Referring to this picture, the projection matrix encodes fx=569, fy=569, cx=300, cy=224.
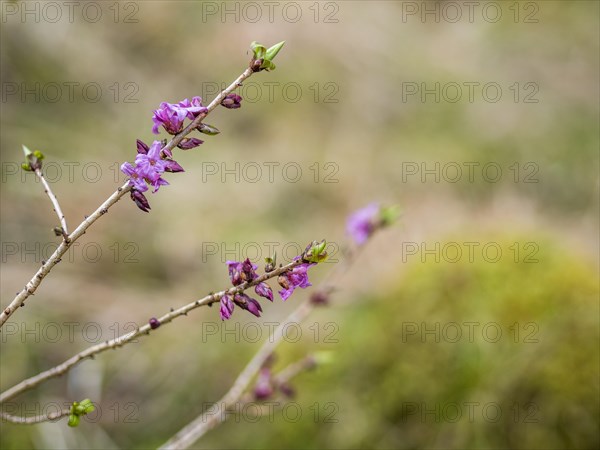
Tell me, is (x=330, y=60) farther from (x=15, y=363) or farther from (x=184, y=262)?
(x=15, y=363)

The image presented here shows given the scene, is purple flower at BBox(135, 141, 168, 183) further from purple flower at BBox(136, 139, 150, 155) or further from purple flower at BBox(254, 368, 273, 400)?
purple flower at BBox(254, 368, 273, 400)

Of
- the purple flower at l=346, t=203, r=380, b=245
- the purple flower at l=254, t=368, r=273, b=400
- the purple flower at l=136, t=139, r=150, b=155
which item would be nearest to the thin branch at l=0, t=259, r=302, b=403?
the purple flower at l=136, t=139, r=150, b=155

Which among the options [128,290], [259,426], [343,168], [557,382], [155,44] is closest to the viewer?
[557,382]

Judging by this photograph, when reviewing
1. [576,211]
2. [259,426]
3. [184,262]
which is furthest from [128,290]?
[576,211]

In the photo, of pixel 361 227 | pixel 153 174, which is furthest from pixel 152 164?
pixel 361 227

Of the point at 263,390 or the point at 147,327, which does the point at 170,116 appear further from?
the point at 263,390
